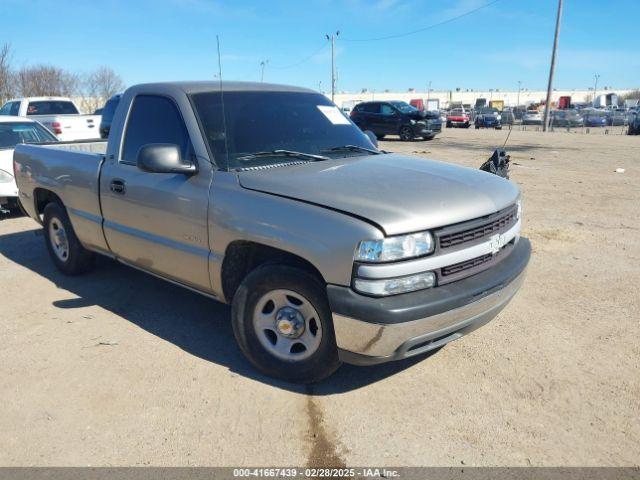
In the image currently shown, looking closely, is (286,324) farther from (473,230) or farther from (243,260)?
(473,230)

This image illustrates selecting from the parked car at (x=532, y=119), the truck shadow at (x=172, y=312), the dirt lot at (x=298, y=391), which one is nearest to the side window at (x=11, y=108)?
the truck shadow at (x=172, y=312)

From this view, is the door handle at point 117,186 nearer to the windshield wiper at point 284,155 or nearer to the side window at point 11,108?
the windshield wiper at point 284,155

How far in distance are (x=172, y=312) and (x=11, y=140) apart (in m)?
6.05

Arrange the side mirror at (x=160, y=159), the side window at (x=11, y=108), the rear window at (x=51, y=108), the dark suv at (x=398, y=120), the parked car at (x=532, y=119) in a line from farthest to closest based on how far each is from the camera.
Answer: the parked car at (x=532, y=119) < the dark suv at (x=398, y=120) < the rear window at (x=51, y=108) < the side window at (x=11, y=108) < the side mirror at (x=160, y=159)

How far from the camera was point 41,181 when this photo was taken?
203 inches

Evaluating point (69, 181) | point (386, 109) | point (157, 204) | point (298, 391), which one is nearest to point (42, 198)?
point (69, 181)

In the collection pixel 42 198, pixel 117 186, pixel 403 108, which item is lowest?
pixel 42 198

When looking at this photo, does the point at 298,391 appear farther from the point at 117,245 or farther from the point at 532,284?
the point at 532,284

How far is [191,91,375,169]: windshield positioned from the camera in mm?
3469

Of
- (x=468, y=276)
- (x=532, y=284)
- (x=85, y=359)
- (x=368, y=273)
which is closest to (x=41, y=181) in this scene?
(x=85, y=359)

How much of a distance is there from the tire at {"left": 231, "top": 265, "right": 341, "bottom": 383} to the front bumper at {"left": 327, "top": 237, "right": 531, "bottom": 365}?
0.53 feet

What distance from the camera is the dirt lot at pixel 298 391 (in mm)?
2629

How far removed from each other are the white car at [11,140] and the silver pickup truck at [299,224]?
3.95 metres

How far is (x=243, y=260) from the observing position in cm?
338
